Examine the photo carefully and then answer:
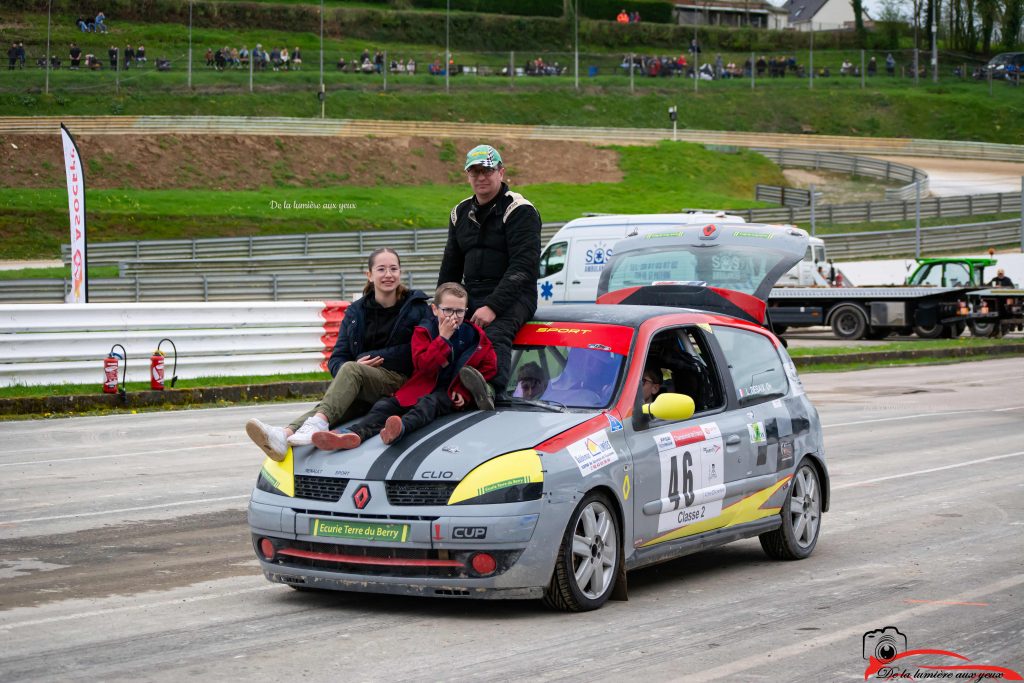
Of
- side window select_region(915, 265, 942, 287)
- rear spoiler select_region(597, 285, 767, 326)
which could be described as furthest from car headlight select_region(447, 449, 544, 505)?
side window select_region(915, 265, 942, 287)

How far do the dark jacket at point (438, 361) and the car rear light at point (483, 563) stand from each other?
3.86 ft

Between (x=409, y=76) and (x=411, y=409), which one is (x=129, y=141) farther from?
(x=411, y=409)

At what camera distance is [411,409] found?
7.41 metres

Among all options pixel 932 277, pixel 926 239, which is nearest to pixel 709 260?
pixel 932 277

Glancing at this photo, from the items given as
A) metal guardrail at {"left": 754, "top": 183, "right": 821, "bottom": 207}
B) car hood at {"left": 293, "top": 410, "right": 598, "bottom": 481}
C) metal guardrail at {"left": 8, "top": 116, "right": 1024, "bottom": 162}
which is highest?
metal guardrail at {"left": 8, "top": 116, "right": 1024, "bottom": 162}

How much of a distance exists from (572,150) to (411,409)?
236 feet

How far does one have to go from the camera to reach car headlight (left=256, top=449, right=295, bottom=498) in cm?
723

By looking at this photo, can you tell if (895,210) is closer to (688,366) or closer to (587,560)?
(688,366)

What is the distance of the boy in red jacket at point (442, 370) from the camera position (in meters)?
7.43

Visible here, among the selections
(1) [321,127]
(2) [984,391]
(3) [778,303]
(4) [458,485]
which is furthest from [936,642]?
(1) [321,127]

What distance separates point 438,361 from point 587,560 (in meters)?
1.36

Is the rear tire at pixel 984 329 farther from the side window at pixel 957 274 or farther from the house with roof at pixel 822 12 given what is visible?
the house with roof at pixel 822 12

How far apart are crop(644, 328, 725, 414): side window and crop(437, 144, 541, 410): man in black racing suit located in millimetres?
789

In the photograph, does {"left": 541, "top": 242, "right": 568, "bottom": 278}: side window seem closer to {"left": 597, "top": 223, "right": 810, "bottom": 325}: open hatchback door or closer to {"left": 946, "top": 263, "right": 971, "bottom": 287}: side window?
{"left": 597, "top": 223, "right": 810, "bottom": 325}: open hatchback door
